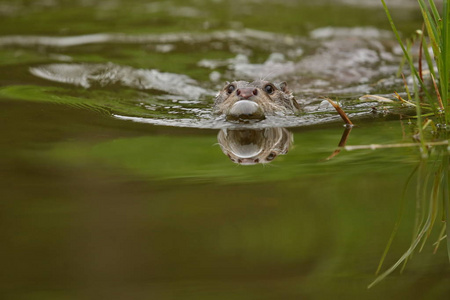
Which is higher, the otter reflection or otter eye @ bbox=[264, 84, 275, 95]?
otter eye @ bbox=[264, 84, 275, 95]

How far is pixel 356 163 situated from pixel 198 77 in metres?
3.87

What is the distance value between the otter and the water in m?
0.11

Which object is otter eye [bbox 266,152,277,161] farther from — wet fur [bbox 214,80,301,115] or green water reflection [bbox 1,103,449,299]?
wet fur [bbox 214,80,301,115]

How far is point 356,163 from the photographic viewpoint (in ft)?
10.6

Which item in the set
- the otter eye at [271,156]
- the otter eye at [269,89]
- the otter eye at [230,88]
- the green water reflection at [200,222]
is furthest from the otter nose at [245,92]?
the otter eye at [271,156]

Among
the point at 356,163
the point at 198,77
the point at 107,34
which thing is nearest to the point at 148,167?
the point at 356,163

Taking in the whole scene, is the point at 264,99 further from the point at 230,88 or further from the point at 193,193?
the point at 193,193

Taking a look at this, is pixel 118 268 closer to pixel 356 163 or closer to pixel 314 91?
pixel 356 163

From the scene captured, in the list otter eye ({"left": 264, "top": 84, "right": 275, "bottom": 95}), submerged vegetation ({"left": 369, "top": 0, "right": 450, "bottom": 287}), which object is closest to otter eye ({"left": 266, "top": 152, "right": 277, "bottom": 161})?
submerged vegetation ({"left": 369, "top": 0, "right": 450, "bottom": 287})

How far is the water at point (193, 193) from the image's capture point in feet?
6.89

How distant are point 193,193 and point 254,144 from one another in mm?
1007

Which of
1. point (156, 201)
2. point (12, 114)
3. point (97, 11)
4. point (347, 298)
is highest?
point (97, 11)

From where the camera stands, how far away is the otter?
4449mm

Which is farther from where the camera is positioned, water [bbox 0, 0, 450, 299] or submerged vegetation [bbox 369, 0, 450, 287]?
submerged vegetation [bbox 369, 0, 450, 287]
